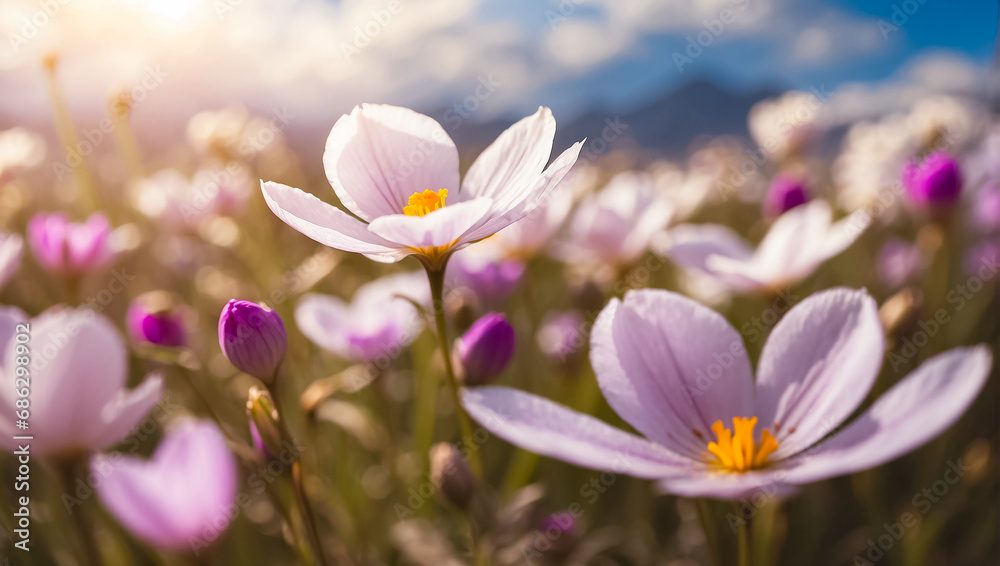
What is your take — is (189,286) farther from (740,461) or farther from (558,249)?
(740,461)

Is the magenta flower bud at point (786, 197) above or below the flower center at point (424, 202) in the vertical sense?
below

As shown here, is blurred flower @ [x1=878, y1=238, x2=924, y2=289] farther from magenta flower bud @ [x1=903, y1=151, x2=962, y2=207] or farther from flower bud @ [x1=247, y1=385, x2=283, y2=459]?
flower bud @ [x1=247, y1=385, x2=283, y2=459]

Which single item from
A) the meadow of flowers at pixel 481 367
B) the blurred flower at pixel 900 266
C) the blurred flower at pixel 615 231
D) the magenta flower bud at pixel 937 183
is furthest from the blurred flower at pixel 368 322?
the blurred flower at pixel 900 266

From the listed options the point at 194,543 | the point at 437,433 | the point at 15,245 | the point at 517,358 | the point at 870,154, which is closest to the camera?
the point at 194,543

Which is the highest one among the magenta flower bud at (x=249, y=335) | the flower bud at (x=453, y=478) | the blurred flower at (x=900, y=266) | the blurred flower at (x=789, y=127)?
the magenta flower bud at (x=249, y=335)

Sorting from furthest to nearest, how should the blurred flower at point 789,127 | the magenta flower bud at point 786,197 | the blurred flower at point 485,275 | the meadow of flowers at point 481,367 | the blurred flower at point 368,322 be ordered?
the blurred flower at point 789,127 → the magenta flower bud at point 786,197 → the blurred flower at point 485,275 → the blurred flower at point 368,322 → the meadow of flowers at point 481,367

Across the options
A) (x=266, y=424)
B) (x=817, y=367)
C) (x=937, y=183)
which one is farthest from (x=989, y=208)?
(x=266, y=424)

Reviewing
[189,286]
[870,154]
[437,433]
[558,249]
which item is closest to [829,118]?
[870,154]

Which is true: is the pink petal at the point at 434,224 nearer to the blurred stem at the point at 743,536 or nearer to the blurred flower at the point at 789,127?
the blurred stem at the point at 743,536
